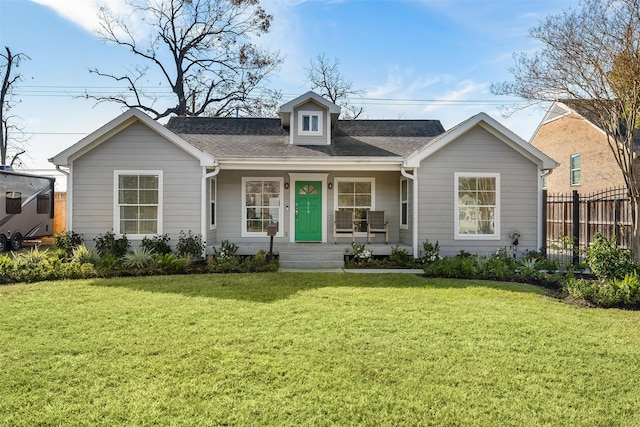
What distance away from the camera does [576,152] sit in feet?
61.9

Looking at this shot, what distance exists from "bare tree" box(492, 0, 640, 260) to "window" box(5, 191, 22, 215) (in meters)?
16.8

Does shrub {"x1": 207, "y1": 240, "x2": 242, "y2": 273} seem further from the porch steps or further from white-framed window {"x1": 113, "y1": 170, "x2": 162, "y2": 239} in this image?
white-framed window {"x1": 113, "y1": 170, "x2": 162, "y2": 239}

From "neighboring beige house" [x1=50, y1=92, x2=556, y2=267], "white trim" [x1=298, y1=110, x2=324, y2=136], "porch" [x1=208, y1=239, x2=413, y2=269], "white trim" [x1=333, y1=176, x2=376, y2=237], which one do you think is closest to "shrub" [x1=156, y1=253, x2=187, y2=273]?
"neighboring beige house" [x1=50, y1=92, x2=556, y2=267]

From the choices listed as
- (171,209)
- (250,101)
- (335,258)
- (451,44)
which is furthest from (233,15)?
(335,258)

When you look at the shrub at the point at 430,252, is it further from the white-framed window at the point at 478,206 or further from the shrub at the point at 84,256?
the shrub at the point at 84,256

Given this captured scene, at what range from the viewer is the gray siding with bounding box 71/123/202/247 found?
35.1ft

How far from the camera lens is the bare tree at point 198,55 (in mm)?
22469

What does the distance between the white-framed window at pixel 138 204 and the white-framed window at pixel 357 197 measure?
Answer: 16.8 ft

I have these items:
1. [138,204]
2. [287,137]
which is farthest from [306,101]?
[138,204]

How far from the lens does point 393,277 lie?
891 centimetres

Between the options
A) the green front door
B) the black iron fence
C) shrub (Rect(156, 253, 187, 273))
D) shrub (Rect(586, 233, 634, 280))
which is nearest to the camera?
shrub (Rect(586, 233, 634, 280))

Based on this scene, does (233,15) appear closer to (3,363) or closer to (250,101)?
(250,101)

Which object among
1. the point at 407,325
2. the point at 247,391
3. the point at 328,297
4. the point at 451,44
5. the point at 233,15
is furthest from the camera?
the point at 233,15

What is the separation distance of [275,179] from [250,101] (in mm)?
12820
